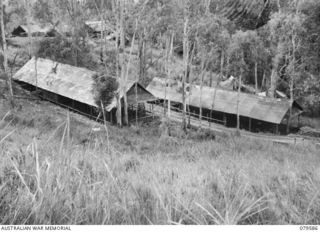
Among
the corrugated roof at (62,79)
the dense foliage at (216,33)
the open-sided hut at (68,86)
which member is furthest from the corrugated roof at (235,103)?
the corrugated roof at (62,79)

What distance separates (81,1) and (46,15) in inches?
180

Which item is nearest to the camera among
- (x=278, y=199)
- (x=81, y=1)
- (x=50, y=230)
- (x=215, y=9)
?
(x=50, y=230)

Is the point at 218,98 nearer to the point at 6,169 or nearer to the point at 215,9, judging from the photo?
the point at 215,9

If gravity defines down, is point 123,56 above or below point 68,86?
above

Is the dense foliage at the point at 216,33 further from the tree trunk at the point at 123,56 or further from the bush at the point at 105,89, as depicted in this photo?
the bush at the point at 105,89

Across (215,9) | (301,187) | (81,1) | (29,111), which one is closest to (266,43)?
(215,9)

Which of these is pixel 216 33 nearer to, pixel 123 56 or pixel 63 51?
pixel 123 56

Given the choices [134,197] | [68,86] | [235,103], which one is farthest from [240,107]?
[134,197]

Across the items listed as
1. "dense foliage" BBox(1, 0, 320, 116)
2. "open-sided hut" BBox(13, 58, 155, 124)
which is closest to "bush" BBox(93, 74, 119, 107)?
"open-sided hut" BBox(13, 58, 155, 124)

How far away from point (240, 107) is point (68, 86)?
14.4m

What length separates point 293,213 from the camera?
2.67 meters

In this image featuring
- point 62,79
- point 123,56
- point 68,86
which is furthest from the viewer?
point 62,79

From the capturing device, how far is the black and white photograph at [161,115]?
8.39 ft

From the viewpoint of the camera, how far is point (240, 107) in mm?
30547
